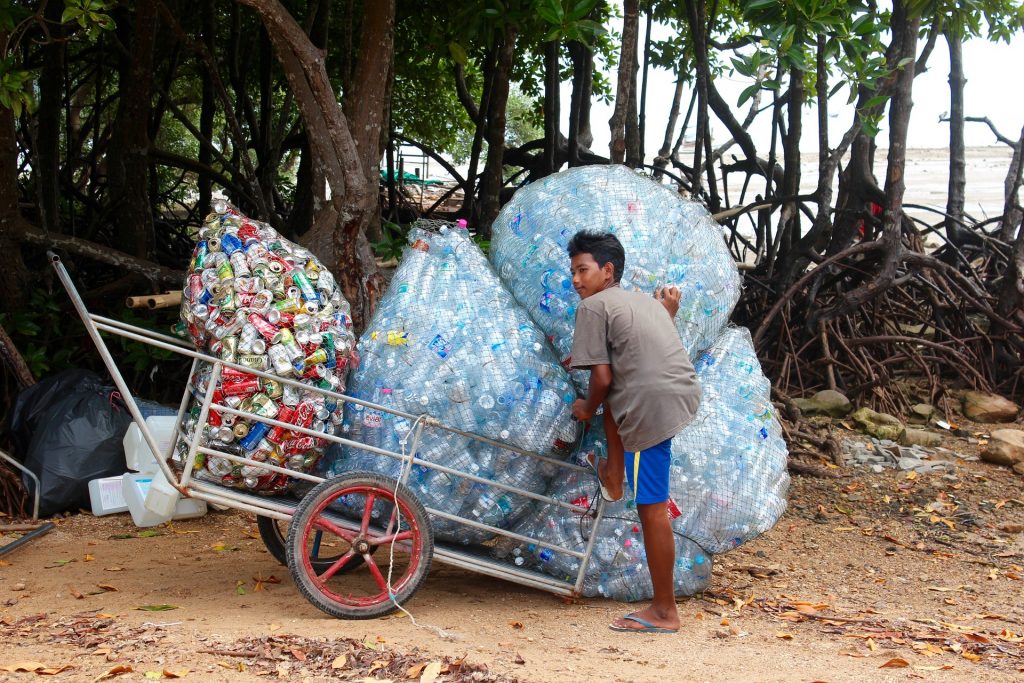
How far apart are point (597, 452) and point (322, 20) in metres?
4.72

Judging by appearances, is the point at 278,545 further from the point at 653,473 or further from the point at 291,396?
the point at 653,473

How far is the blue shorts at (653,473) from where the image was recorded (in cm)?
340

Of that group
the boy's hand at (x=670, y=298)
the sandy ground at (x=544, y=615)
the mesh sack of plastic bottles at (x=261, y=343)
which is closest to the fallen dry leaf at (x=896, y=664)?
the sandy ground at (x=544, y=615)

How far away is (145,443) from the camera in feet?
14.9

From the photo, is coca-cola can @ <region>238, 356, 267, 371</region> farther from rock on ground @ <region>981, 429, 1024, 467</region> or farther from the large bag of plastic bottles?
rock on ground @ <region>981, 429, 1024, 467</region>

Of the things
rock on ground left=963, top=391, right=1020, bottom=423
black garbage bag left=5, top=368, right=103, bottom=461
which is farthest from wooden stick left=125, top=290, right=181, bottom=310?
rock on ground left=963, top=391, right=1020, bottom=423

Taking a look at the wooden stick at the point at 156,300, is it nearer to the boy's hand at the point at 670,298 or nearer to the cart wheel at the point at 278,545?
the cart wheel at the point at 278,545

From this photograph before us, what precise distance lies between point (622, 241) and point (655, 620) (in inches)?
51.5

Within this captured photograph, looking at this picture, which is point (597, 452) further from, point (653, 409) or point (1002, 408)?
point (1002, 408)

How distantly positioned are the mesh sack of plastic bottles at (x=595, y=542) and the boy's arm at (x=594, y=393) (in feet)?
0.91

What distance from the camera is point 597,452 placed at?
365cm

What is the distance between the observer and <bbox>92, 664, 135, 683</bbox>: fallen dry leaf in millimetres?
2746

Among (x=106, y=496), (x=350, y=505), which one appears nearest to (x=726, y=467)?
(x=350, y=505)

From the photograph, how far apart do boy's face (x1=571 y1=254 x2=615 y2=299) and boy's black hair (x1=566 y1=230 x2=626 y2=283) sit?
11mm
